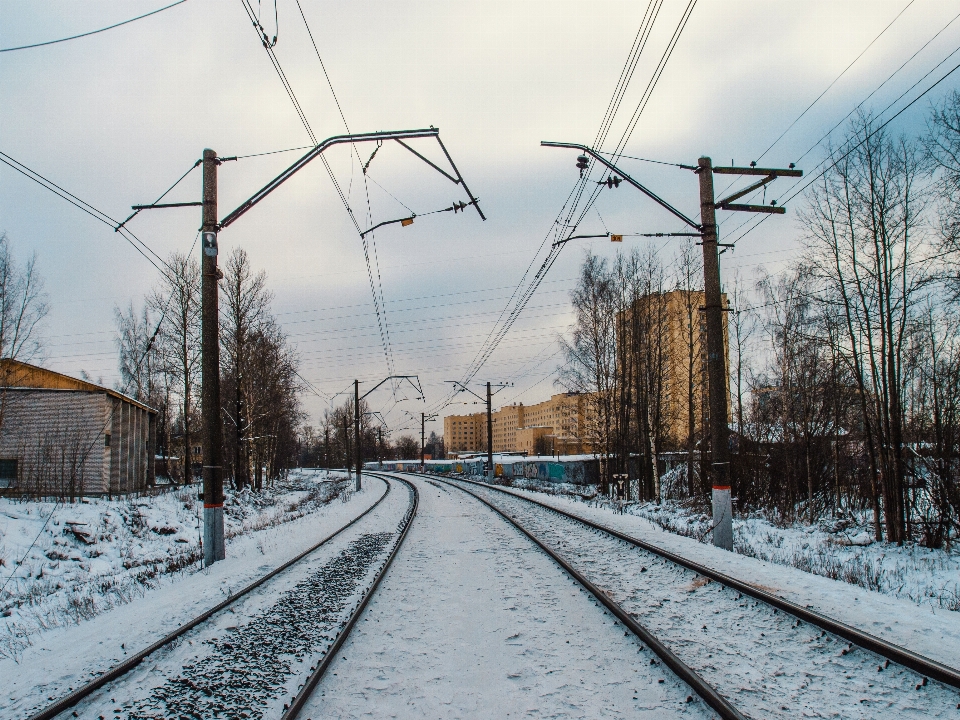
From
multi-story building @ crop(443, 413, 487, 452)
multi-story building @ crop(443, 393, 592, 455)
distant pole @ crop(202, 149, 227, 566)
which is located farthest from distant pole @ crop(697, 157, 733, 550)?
multi-story building @ crop(443, 413, 487, 452)

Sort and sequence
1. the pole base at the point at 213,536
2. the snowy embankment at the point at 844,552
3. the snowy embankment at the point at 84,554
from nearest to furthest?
the snowy embankment at the point at 84,554 → the snowy embankment at the point at 844,552 → the pole base at the point at 213,536

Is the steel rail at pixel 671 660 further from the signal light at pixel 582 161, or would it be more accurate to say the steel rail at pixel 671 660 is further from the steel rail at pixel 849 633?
the signal light at pixel 582 161

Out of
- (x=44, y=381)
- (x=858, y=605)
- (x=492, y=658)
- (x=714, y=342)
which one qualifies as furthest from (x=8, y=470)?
(x=858, y=605)

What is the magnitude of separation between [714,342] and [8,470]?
2678 cm

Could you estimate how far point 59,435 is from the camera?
2380cm

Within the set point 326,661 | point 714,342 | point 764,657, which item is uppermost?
point 714,342

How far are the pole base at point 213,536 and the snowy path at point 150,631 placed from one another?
21cm

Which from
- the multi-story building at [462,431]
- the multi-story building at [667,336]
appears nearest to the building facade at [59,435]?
the multi-story building at [667,336]

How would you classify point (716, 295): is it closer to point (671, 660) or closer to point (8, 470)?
point (671, 660)

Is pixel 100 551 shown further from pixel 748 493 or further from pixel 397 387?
pixel 748 493

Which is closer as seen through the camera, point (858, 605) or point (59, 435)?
point (858, 605)

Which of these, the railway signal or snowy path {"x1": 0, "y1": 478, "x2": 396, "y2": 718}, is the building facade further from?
the railway signal

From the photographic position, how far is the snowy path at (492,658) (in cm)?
406

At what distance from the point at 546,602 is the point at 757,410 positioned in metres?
22.4
